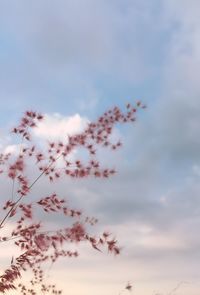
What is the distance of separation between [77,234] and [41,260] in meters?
7.00

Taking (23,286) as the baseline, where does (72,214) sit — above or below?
below

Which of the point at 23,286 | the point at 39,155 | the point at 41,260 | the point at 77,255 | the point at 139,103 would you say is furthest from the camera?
the point at 23,286

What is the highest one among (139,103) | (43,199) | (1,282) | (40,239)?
(139,103)

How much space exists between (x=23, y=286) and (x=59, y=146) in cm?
978

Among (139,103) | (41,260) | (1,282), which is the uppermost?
(139,103)

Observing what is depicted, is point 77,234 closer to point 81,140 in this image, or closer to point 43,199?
point 43,199

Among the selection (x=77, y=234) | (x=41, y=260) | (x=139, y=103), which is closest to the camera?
(x=77, y=234)

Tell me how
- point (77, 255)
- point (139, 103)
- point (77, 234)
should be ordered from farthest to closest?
point (77, 255), point (139, 103), point (77, 234)

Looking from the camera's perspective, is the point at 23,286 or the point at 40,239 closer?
the point at 40,239

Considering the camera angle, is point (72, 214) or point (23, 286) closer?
point (72, 214)

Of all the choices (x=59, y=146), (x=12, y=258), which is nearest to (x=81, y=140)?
(x=59, y=146)

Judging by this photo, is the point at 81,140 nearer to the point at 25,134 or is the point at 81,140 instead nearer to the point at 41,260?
the point at 25,134

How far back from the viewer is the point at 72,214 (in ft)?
46.2

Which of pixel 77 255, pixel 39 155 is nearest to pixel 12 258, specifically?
pixel 39 155
